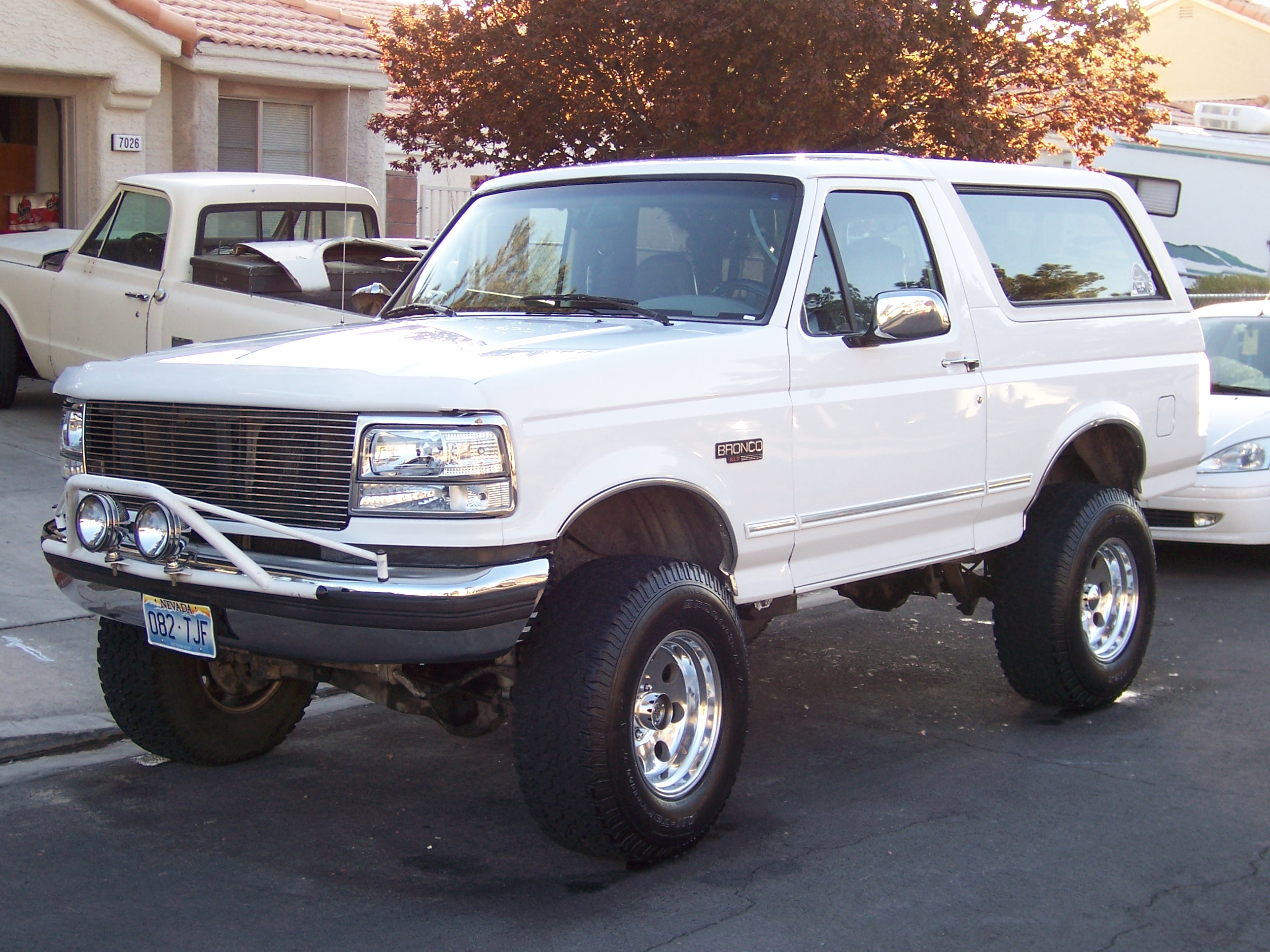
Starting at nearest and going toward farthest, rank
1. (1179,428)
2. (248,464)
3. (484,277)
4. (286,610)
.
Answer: (286,610), (248,464), (484,277), (1179,428)

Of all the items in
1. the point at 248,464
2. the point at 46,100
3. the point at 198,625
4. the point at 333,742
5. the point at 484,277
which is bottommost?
the point at 333,742

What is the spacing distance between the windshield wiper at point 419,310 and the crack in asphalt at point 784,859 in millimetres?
2310

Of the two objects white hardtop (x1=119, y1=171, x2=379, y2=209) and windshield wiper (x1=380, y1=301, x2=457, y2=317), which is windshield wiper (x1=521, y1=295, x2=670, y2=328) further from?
white hardtop (x1=119, y1=171, x2=379, y2=209)

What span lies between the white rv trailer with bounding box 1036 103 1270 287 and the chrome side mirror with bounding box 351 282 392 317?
47.1 ft

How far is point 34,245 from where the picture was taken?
11492 millimetres

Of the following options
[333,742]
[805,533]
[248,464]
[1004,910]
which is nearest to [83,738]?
[333,742]

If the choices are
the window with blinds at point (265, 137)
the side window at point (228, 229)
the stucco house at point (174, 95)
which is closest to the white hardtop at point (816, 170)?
the side window at point (228, 229)

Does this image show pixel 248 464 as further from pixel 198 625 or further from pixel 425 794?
pixel 425 794

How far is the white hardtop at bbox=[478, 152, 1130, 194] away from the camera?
17.9 ft

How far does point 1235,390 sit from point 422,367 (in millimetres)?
7361

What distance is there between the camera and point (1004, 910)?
171 inches

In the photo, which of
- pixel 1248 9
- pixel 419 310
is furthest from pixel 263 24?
pixel 1248 9

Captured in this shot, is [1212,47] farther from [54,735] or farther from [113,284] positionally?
[54,735]

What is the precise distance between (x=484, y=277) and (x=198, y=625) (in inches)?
78.7
